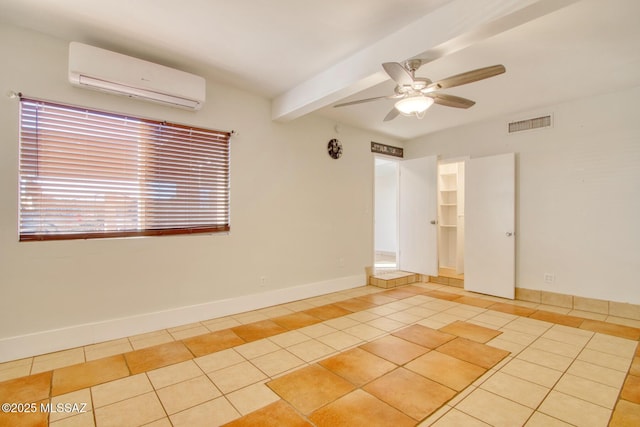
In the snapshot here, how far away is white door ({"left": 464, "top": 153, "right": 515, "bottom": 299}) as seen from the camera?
4.55 m

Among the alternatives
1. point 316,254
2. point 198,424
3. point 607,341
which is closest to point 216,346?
point 198,424

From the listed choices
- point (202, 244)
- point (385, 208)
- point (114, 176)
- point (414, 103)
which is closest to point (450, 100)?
point (414, 103)

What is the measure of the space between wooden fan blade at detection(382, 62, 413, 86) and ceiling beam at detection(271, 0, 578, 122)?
24cm

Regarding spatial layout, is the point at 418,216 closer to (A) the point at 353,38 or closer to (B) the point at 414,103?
(B) the point at 414,103

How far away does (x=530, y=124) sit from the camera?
4.45 m

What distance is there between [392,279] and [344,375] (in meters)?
3.08

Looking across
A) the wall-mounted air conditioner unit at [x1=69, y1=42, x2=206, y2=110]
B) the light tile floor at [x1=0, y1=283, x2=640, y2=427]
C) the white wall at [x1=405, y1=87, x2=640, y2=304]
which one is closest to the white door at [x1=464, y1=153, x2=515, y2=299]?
the white wall at [x1=405, y1=87, x2=640, y2=304]

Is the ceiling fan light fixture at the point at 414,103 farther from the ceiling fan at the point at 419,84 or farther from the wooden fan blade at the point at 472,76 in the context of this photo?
the wooden fan blade at the point at 472,76

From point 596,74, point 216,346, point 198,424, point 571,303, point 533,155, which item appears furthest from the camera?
point 533,155

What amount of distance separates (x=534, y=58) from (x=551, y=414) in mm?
3052

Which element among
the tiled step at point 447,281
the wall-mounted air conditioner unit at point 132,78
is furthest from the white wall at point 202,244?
the tiled step at point 447,281

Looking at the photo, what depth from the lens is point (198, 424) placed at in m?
1.80

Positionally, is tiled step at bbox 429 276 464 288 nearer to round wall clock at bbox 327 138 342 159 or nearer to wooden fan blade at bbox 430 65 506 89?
round wall clock at bbox 327 138 342 159

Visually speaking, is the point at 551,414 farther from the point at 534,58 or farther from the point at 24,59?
the point at 24,59
